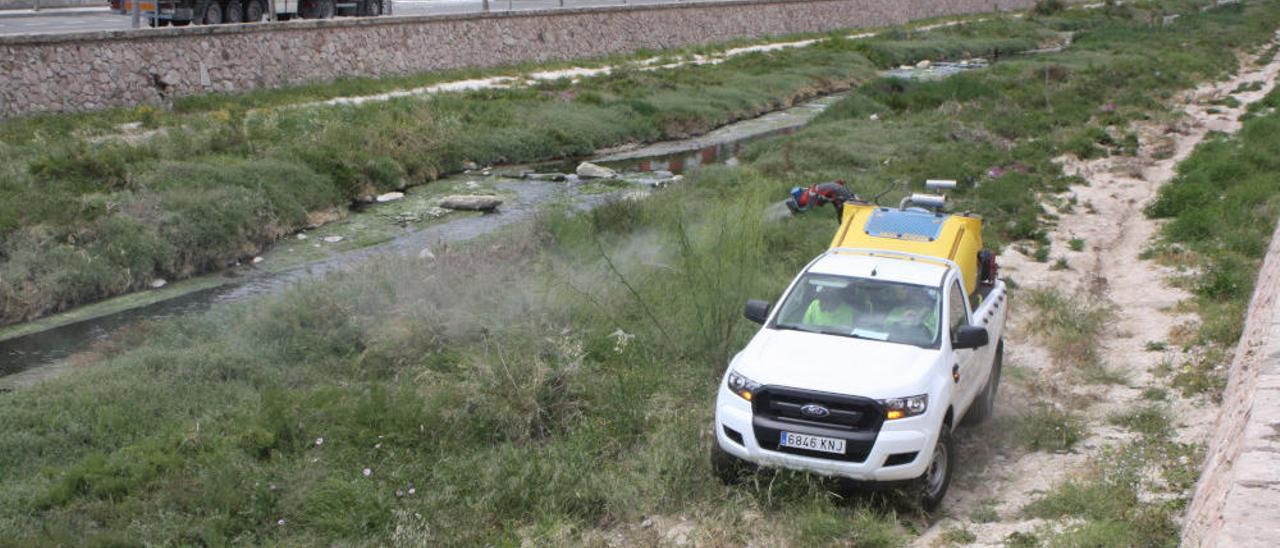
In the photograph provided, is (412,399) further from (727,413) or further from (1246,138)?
(1246,138)

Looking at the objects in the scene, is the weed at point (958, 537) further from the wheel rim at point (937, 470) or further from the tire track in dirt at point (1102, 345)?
the wheel rim at point (937, 470)

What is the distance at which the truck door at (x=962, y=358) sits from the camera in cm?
939

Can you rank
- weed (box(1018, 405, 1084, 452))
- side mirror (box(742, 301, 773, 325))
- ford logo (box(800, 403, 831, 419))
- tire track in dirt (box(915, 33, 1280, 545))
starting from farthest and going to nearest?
1. weed (box(1018, 405, 1084, 452))
2. side mirror (box(742, 301, 773, 325))
3. tire track in dirt (box(915, 33, 1280, 545))
4. ford logo (box(800, 403, 831, 419))

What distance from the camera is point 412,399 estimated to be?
10.8 m

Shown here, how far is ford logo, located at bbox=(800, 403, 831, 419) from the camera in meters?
8.55

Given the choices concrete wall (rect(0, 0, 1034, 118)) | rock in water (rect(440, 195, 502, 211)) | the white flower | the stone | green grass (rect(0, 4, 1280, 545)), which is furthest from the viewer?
the stone

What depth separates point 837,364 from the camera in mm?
8883

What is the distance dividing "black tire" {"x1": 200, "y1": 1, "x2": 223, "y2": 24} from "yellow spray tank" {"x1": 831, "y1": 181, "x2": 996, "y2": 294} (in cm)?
2402

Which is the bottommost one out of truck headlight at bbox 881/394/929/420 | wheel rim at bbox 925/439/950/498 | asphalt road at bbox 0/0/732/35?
wheel rim at bbox 925/439/950/498

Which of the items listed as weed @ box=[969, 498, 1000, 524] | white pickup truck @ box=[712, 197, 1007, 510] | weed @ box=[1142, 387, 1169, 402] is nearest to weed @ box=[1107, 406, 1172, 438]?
weed @ box=[1142, 387, 1169, 402]

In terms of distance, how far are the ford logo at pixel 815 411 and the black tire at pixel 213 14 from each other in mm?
26087

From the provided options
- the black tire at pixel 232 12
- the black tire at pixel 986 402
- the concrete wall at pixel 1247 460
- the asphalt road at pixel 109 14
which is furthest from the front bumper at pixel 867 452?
the black tire at pixel 232 12

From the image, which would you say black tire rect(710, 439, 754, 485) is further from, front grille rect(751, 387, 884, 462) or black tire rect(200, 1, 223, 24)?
black tire rect(200, 1, 223, 24)

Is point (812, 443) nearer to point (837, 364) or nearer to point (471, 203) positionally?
point (837, 364)
